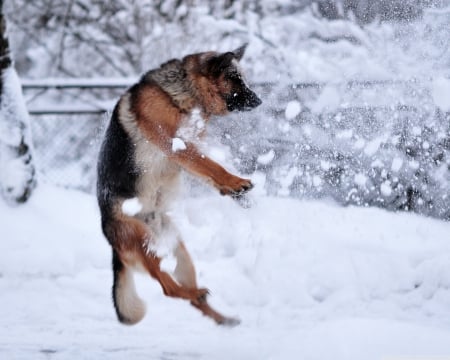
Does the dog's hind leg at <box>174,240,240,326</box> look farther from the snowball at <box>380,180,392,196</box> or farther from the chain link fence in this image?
the snowball at <box>380,180,392,196</box>

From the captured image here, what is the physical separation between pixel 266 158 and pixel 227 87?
2002 millimetres

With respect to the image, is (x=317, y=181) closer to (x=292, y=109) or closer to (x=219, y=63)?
(x=292, y=109)

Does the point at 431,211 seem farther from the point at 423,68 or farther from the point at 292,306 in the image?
the point at 292,306

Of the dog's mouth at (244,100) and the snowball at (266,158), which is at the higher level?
the dog's mouth at (244,100)

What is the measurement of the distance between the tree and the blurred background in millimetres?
1257

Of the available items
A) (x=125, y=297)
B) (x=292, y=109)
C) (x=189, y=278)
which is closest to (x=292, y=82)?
(x=292, y=109)

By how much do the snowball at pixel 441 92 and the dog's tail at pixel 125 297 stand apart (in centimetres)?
324

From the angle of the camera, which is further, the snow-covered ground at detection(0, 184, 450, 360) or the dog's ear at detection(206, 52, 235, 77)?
the dog's ear at detection(206, 52, 235, 77)

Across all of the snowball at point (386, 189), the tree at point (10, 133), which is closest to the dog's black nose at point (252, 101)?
the snowball at point (386, 189)

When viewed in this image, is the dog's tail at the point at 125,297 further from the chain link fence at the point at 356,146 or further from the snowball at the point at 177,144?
the chain link fence at the point at 356,146

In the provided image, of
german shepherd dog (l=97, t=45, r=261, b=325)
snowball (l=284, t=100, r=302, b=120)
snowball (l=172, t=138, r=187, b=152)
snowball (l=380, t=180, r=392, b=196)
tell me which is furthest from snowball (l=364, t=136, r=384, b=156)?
snowball (l=172, t=138, r=187, b=152)

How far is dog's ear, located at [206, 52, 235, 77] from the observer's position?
3.47 m

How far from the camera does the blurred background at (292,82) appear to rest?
5.45 meters

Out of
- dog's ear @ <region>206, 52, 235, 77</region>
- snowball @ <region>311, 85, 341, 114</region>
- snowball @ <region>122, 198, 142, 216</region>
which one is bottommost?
snowball @ <region>311, 85, 341, 114</region>
